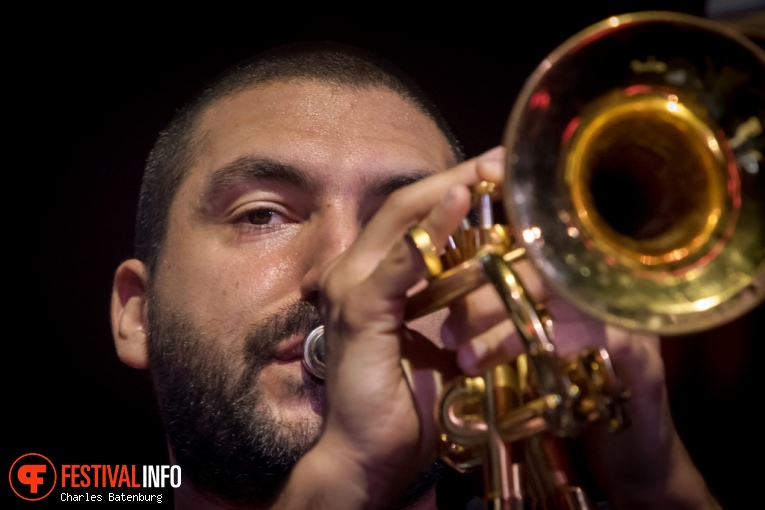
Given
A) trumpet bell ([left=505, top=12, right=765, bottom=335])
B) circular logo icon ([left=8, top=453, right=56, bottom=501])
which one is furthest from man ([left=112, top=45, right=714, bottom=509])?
circular logo icon ([left=8, top=453, right=56, bottom=501])

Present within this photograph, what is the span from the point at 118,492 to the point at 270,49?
1.90 meters

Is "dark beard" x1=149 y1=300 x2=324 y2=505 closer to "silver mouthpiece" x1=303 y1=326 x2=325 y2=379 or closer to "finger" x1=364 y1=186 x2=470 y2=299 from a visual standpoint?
"silver mouthpiece" x1=303 y1=326 x2=325 y2=379

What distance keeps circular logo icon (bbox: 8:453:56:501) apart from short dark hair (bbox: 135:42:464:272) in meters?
0.95

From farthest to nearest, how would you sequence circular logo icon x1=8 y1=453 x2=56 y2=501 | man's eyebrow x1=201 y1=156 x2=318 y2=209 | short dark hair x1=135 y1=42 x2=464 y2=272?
1. circular logo icon x1=8 y1=453 x2=56 y2=501
2. short dark hair x1=135 y1=42 x2=464 y2=272
3. man's eyebrow x1=201 y1=156 x2=318 y2=209

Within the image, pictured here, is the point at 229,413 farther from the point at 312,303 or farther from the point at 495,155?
the point at 495,155

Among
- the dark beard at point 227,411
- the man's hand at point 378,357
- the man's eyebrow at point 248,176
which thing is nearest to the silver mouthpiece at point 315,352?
the dark beard at point 227,411

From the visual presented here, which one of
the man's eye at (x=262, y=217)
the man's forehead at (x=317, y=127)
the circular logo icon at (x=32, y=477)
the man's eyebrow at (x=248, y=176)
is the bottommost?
the circular logo icon at (x=32, y=477)

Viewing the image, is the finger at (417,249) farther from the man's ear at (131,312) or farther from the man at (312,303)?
the man's ear at (131,312)

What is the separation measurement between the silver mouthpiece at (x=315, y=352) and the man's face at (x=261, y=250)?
6 centimetres

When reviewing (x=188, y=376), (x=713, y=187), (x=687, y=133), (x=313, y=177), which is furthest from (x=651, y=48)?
(x=188, y=376)

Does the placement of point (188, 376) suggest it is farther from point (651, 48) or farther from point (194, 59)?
point (651, 48)

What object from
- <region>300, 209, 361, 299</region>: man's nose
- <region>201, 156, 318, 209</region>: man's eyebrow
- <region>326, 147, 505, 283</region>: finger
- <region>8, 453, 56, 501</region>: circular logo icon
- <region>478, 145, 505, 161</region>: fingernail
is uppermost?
<region>201, 156, 318, 209</region>: man's eyebrow

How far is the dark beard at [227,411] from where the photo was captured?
1.99 metres

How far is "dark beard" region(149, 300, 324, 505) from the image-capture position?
1.99 m
